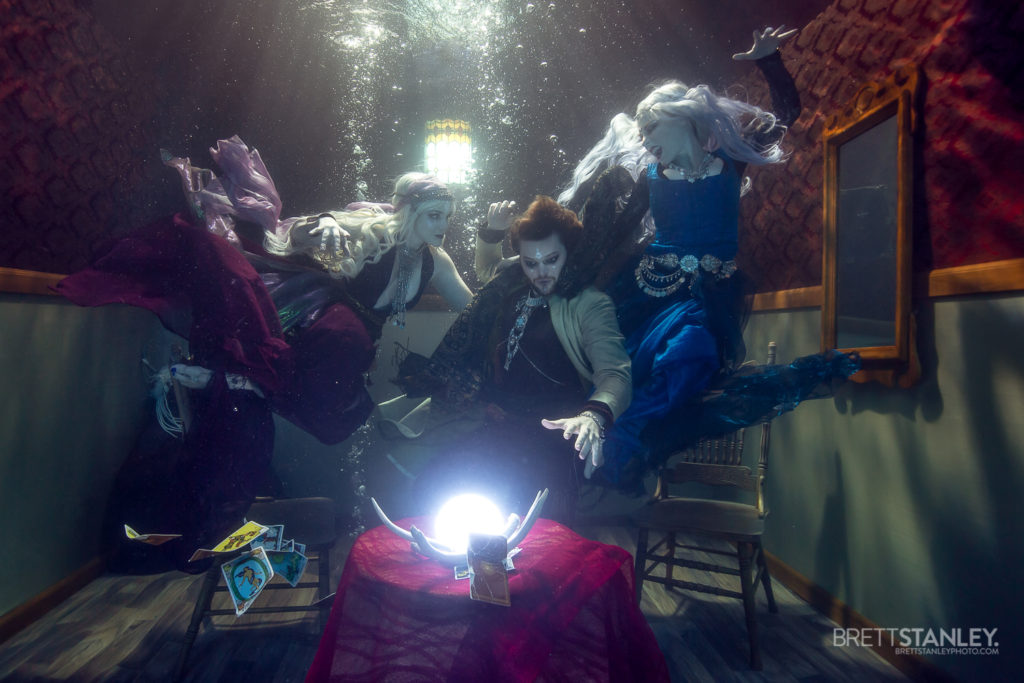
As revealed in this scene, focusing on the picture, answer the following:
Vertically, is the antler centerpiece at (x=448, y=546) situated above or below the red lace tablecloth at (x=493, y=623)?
above

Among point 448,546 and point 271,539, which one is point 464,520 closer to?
point 448,546

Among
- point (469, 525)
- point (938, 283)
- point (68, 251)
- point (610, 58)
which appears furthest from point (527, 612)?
point (68, 251)

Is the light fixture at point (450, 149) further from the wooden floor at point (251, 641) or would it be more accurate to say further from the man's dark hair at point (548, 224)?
the wooden floor at point (251, 641)

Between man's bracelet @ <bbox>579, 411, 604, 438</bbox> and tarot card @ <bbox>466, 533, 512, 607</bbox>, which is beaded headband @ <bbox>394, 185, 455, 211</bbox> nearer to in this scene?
man's bracelet @ <bbox>579, 411, 604, 438</bbox>

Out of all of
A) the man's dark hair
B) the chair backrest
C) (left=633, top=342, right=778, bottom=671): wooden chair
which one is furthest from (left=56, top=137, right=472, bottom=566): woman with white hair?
the chair backrest

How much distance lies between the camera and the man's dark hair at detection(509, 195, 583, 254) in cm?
113

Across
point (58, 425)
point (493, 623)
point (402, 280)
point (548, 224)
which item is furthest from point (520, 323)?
point (58, 425)

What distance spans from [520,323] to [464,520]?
452 mm

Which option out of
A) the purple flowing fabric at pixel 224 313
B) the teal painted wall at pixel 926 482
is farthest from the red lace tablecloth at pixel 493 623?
the teal painted wall at pixel 926 482

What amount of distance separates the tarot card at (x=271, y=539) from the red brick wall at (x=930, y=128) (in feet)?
4.11

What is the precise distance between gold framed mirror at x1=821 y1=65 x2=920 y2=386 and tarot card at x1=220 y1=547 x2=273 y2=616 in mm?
1641

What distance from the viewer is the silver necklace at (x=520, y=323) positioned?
47.4 inches

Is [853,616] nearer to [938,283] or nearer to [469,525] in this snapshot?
[938,283]

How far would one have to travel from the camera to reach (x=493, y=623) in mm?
879
